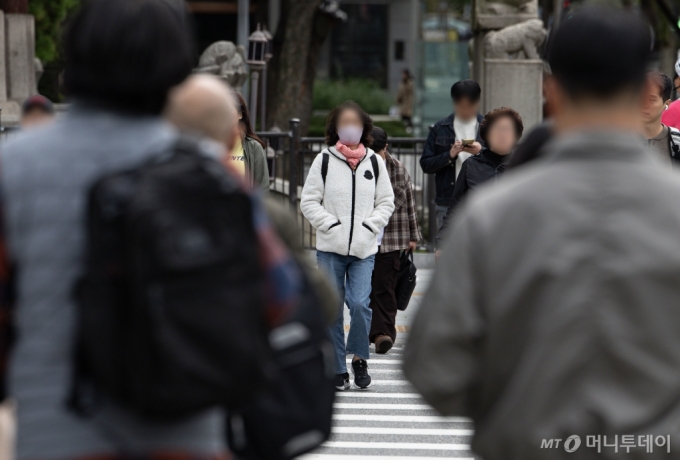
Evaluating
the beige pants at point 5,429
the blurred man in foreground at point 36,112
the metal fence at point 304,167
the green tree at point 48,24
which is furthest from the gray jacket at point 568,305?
the green tree at point 48,24

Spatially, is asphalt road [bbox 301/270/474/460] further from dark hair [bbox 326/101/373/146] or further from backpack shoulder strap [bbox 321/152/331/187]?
dark hair [bbox 326/101/373/146]

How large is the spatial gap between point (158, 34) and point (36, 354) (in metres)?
0.75

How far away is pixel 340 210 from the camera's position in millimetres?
8531

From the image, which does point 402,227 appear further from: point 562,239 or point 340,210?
point 562,239

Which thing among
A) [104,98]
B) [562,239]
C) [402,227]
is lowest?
[402,227]

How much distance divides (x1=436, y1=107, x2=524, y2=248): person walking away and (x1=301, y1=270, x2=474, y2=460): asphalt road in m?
0.83

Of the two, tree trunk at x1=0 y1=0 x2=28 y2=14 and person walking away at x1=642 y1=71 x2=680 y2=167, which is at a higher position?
tree trunk at x1=0 y1=0 x2=28 y2=14

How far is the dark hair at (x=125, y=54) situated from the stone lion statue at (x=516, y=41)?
1380 centimetres

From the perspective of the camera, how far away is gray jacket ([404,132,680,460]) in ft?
8.97

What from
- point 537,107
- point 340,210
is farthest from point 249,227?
point 537,107

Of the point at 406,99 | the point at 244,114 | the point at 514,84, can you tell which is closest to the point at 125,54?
the point at 244,114

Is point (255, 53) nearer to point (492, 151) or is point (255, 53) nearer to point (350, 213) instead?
point (350, 213)

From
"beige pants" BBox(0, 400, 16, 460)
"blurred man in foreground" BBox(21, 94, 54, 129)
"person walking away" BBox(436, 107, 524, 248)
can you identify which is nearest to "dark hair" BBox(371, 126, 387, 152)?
"person walking away" BBox(436, 107, 524, 248)

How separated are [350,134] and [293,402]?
5.43 meters
